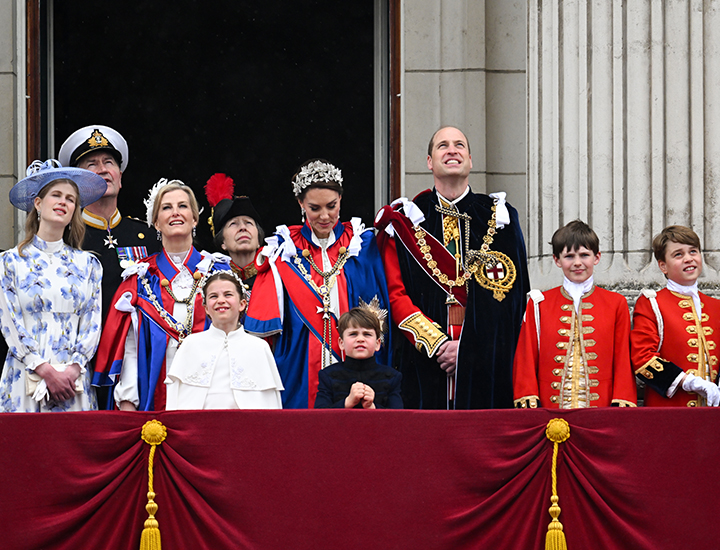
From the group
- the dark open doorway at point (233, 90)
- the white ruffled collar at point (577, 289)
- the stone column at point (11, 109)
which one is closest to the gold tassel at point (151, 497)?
the white ruffled collar at point (577, 289)

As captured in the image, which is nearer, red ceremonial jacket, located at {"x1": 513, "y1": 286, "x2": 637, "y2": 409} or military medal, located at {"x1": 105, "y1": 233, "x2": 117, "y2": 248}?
red ceremonial jacket, located at {"x1": 513, "y1": 286, "x2": 637, "y2": 409}

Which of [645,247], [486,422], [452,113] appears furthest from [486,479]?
[452,113]

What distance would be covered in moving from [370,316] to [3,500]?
1718mm

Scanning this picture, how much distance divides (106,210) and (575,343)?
272 cm

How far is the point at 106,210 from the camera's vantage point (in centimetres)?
570

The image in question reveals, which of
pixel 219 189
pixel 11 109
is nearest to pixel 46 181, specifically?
pixel 219 189

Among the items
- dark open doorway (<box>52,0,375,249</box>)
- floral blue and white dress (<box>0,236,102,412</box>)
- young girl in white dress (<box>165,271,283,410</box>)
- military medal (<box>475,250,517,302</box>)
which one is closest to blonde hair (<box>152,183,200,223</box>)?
floral blue and white dress (<box>0,236,102,412</box>)

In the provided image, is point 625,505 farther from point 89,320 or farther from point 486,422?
point 89,320

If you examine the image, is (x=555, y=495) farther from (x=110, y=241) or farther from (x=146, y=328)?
(x=110, y=241)

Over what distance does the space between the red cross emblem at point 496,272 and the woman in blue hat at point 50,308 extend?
6.28ft

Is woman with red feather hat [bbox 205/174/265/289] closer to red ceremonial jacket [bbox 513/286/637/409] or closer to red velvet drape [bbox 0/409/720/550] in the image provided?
red ceremonial jacket [bbox 513/286/637/409]

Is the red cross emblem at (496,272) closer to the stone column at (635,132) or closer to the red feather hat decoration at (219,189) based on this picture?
the stone column at (635,132)

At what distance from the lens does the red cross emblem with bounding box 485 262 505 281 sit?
5023 mm

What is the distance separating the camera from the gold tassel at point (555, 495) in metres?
3.83
